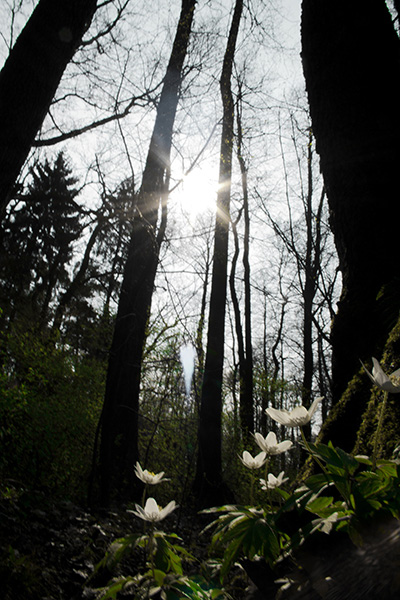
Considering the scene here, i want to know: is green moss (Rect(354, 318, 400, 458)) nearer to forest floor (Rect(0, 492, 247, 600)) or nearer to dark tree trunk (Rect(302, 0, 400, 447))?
dark tree trunk (Rect(302, 0, 400, 447))

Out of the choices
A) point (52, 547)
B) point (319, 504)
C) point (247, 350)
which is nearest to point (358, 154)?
point (319, 504)

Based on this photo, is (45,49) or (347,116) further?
(45,49)

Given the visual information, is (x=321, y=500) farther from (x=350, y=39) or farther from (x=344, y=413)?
(x=350, y=39)

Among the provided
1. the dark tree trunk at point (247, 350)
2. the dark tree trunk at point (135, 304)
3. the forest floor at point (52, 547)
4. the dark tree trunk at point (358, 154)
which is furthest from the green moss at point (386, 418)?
the dark tree trunk at point (247, 350)

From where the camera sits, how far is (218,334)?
7918 millimetres

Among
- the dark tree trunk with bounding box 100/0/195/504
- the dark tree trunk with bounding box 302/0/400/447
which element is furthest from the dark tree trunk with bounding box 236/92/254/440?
the dark tree trunk with bounding box 302/0/400/447

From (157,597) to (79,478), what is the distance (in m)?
4.06

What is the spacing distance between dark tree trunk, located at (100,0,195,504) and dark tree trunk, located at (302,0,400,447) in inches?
70.9

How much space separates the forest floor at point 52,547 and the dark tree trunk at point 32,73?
2.54m

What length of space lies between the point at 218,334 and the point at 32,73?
Answer: 5985 millimetres

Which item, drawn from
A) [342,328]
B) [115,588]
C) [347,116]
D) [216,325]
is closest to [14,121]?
[347,116]

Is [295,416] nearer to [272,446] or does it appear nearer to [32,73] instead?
[272,446]

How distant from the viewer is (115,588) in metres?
1.03

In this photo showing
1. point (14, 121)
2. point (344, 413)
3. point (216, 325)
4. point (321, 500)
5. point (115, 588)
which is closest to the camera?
point (321, 500)
